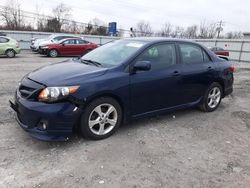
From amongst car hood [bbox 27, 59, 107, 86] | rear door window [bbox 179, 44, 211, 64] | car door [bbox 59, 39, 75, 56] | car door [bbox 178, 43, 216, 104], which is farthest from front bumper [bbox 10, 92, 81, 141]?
car door [bbox 59, 39, 75, 56]

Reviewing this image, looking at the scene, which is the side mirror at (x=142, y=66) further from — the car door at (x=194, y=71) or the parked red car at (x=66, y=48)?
the parked red car at (x=66, y=48)

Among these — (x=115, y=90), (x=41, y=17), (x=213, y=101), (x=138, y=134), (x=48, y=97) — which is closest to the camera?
(x=48, y=97)

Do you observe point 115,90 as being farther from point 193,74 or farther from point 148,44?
point 193,74

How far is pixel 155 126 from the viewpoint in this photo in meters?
4.76

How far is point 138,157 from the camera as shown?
3.61 metres

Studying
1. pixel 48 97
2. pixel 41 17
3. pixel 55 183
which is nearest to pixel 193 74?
pixel 48 97

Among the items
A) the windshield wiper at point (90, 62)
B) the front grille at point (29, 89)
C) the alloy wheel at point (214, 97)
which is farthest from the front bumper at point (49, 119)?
the alloy wheel at point (214, 97)

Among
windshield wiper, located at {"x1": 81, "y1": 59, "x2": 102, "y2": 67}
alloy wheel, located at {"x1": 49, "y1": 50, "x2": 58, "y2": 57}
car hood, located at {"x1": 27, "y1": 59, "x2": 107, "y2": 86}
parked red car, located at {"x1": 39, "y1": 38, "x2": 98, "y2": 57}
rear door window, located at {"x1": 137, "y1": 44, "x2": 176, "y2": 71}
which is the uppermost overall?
rear door window, located at {"x1": 137, "y1": 44, "x2": 176, "y2": 71}

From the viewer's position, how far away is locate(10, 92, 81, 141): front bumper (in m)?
3.53

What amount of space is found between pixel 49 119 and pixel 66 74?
2.49 feet

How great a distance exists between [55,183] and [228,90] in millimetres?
4634

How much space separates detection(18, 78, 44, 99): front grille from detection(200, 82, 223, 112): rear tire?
3.47 metres

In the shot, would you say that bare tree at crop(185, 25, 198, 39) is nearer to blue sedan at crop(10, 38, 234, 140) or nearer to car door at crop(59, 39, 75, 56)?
car door at crop(59, 39, 75, 56)

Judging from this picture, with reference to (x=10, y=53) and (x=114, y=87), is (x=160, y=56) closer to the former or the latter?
(x=114, y=87)
